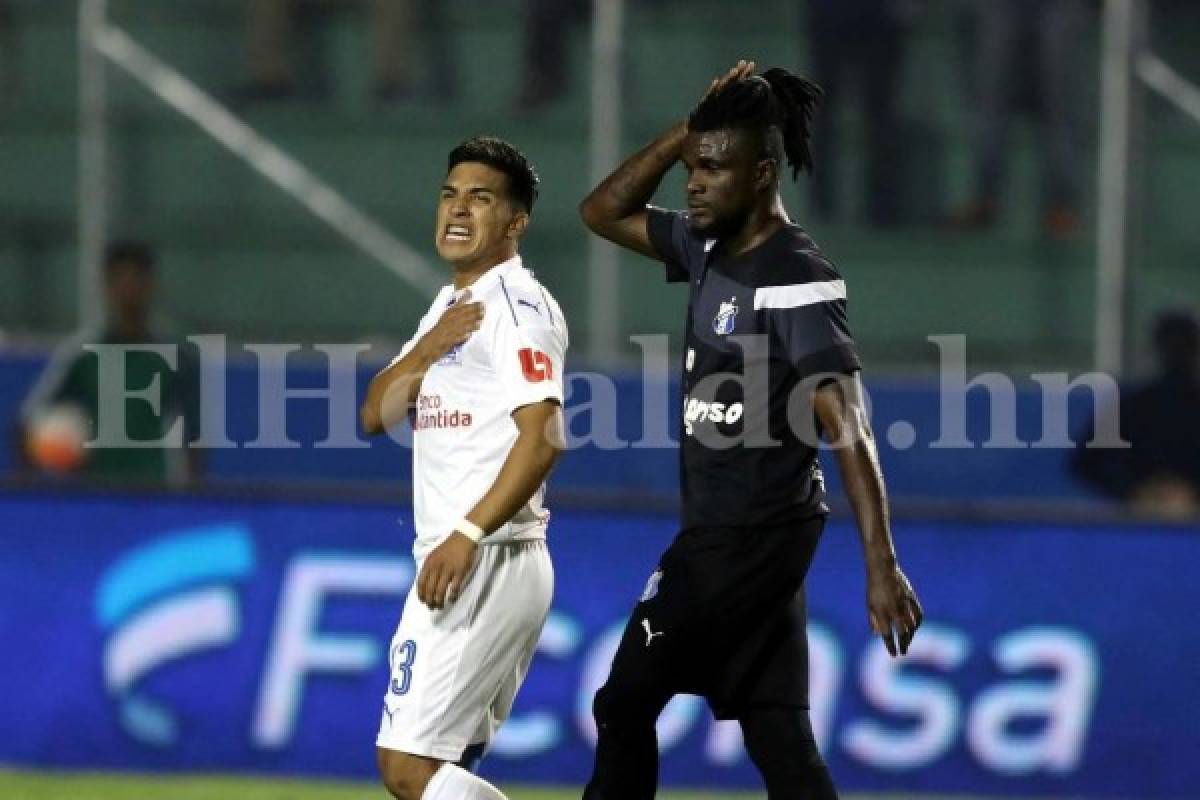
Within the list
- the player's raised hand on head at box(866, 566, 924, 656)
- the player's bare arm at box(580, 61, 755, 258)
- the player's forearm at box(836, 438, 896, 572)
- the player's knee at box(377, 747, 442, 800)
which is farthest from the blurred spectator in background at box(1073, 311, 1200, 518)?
the player's knee at box(377, 747, 442, 800)

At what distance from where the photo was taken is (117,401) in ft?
33.3

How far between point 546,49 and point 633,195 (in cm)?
569

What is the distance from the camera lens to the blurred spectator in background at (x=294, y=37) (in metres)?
11.9

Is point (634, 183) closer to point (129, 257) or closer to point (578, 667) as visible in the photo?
point (578, 667)

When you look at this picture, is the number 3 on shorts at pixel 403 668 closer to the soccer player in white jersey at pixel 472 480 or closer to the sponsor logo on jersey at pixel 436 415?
the soccer player in white jersey at pixel 472 480

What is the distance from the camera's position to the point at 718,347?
5.86 metres

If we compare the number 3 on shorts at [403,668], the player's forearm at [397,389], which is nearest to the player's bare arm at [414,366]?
the player's forearm at [397,389]

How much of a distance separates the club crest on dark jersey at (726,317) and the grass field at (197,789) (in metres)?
3.07


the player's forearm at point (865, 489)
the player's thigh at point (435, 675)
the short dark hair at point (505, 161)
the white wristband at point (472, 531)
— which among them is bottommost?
the player's thigh at point (435, 675)

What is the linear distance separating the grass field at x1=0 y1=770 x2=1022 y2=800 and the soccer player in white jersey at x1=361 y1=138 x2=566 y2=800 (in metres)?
2.67

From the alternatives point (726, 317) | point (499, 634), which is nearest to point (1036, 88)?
point (726, 317)

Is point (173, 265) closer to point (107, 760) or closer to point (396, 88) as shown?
point (396, 88)

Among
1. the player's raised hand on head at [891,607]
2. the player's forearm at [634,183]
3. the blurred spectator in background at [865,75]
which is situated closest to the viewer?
the player's raised hand on head at [891,607]

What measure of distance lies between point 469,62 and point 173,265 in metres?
1.70
